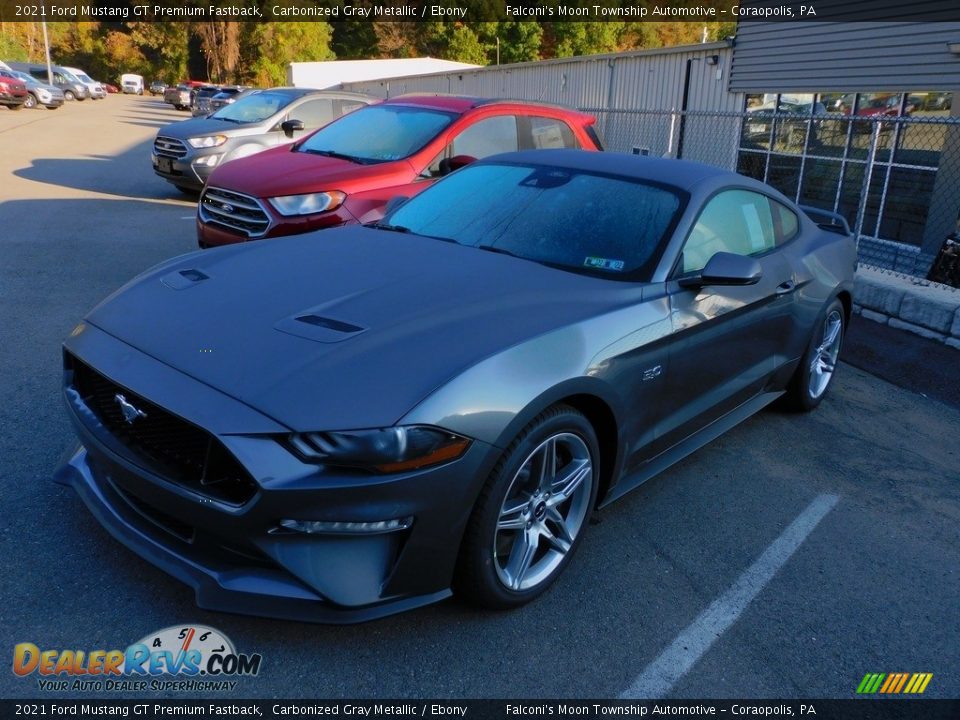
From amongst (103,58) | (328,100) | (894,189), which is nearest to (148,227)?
(328,100)

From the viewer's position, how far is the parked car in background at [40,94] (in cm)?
3262

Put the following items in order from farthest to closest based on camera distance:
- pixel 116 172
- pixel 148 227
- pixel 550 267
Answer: pixel 116 172 < pixel 148 227 < pixel 550 267

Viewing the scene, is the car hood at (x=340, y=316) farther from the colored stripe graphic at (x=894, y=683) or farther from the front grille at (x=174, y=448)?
the colored stripe graphic at (x=894, y=683)

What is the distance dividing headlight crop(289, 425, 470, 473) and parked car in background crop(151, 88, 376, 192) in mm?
9518

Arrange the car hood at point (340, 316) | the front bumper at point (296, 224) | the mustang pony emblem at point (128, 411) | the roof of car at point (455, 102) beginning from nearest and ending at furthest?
the car hood at point (340, 316)
the mustang pony emblem at point (128, 411)
the front bumper at point (296, 224)
the roof of car at point (455, 102)

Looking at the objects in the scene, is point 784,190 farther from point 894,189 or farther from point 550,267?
point 550,267

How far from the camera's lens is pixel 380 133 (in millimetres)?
7516

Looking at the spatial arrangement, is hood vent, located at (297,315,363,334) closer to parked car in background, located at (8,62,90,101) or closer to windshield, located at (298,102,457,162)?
windshield, located at (298,102,457,162)

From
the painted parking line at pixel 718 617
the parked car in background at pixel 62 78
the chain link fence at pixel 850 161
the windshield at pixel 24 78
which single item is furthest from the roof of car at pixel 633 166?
the parked car in background at pixel 62 78

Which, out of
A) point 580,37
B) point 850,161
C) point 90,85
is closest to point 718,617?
point 850,161

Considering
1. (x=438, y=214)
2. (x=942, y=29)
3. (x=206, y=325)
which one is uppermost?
(x=942, y=29)

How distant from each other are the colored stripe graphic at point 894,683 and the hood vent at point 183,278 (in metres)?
2.95

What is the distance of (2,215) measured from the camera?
9867 millimetres

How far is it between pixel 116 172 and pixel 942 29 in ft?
46.5
